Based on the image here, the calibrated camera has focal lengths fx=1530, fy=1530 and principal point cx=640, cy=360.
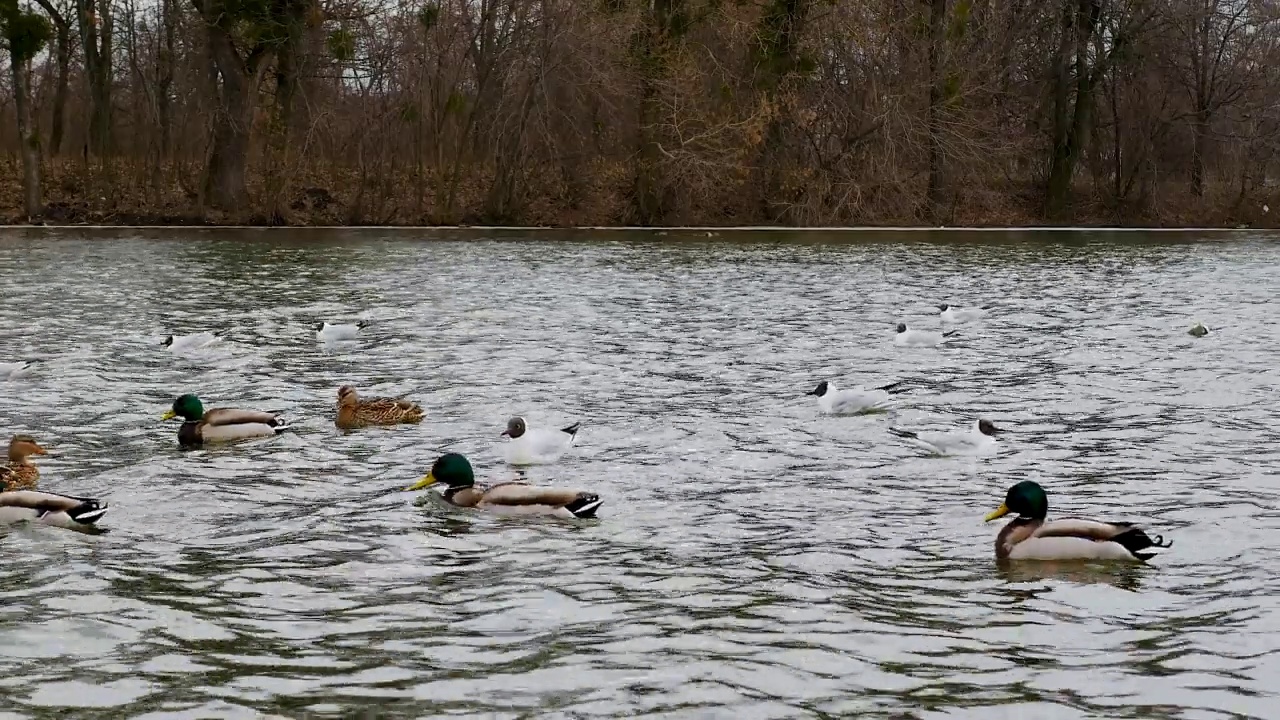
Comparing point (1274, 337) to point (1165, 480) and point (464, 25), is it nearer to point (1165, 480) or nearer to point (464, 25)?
point (1165, 480)

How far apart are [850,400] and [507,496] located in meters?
5.24

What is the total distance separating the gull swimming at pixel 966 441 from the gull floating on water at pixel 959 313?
32.6 ft

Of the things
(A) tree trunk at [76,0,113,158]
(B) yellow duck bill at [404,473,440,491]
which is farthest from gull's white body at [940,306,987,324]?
(A) tree trunk at [76,0,113,158]

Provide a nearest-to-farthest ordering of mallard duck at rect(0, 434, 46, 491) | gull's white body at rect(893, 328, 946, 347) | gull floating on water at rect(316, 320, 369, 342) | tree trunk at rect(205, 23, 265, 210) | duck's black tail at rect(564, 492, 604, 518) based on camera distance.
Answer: duck's black tail at rect(564, 492, 604, 518) → mallard duck at rect(0, 434, 46, 491) → gull's white body at rect(893, 328, 946, 347) → gull floating on water at rect(316, 320, 369, 342) → tree trunk at rect(205, 23, 265, 210)

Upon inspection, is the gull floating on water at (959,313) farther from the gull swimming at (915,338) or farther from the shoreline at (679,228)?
the shoreline at (679,228)

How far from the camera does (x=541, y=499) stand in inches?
418

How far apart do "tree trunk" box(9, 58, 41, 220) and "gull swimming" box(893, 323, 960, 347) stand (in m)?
33.3

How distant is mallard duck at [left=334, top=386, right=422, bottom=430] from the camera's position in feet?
46.0

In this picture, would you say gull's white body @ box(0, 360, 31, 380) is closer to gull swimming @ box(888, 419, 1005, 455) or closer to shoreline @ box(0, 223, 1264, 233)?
gull swimming @ box(888, 419, 1005, 455)

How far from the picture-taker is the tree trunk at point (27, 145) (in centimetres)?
4516

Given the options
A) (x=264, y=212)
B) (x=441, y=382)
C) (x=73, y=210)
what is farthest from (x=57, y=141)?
(x=441, y=382)

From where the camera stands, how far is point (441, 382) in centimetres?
1705

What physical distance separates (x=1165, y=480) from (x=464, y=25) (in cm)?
3731

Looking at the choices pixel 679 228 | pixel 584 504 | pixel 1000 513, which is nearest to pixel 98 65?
pixel 679 228
